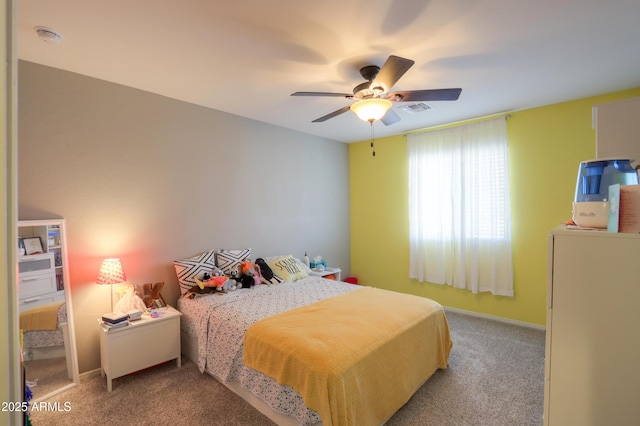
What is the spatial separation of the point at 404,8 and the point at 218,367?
2.93 m

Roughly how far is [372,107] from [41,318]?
303 centimetres

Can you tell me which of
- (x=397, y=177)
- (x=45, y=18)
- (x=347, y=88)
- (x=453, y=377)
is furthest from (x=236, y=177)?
(x=453, y=377)

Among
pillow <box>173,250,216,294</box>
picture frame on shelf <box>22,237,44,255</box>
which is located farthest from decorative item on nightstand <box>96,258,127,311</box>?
pillow <box>173,250,216,294</box>

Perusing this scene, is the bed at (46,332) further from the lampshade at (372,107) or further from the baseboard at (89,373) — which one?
the lampshade at (372,107)

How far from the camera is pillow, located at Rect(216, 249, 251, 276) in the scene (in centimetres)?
336

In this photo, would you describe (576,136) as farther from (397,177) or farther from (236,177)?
(236,177)

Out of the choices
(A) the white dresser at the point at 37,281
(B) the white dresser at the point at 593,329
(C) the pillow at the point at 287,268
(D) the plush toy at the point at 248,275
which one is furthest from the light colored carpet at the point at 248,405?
(C) the pillow at the point at 287,268

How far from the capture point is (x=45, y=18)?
179 cm

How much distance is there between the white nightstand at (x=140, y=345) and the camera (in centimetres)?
237

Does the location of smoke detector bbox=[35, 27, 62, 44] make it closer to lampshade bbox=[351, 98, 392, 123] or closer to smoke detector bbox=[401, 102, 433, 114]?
lampshade bbox=[351, 98, 392, 123]

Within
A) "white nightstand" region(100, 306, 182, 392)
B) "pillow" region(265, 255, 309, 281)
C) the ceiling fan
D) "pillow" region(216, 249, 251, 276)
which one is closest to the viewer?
the ceiling fan

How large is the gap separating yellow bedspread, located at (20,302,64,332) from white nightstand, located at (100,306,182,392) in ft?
1.15

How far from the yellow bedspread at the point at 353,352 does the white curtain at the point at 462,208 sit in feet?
4.93

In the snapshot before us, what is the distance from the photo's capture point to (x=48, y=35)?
6.36 feet
